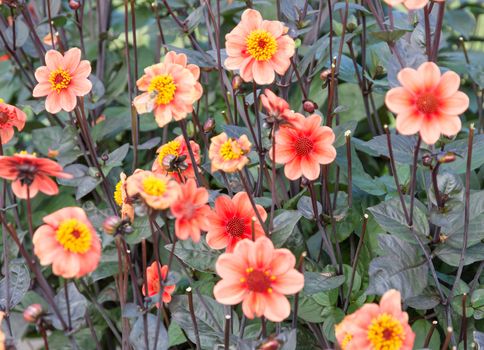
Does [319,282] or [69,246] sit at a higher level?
[69,246]

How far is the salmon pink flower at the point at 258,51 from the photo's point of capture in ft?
2.27

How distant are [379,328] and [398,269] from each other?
6.3 inches

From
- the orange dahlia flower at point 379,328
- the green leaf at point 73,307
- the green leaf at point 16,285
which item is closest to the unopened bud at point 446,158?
the orange dahlia flower at point 379,328

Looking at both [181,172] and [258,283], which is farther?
[181,172]

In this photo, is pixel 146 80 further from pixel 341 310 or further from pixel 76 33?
pixel 76 33

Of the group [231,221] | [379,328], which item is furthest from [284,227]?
[379,328]

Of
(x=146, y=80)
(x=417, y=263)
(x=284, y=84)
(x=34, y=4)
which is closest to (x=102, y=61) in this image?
(x=34, y=4)

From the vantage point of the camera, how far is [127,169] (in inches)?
42.0

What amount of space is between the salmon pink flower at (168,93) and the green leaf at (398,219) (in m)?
0.23

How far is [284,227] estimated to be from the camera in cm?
70

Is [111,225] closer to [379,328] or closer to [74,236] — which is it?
[74,236]

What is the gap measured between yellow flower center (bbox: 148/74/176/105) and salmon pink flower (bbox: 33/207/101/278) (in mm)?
128

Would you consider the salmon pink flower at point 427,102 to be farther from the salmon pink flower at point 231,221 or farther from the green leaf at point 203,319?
the green leaf at point 203,319

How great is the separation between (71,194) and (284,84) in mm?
438
